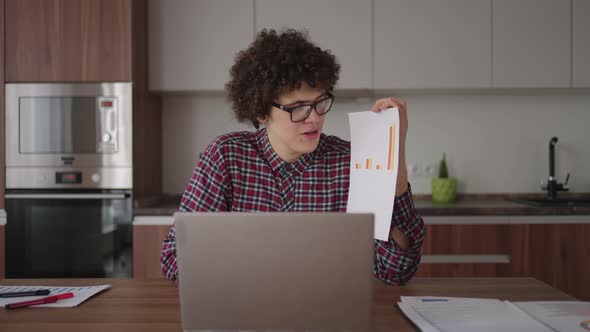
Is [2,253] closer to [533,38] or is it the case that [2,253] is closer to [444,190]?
[444,190]

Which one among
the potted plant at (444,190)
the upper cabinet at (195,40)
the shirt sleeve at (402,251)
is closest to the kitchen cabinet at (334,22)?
the upper cabinet at (195,40)

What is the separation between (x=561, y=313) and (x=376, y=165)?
452 millimetres

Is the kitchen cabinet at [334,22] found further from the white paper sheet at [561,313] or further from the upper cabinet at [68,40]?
the white paper sheet at [561,313]

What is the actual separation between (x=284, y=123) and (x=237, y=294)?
0.63 meters

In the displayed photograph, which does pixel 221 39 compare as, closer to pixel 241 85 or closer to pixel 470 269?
pixel 241 85

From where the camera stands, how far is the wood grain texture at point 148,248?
2377 mm

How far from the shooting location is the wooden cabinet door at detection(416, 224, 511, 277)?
2.34 m

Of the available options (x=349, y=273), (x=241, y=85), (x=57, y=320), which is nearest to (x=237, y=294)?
(x=349, y=273)

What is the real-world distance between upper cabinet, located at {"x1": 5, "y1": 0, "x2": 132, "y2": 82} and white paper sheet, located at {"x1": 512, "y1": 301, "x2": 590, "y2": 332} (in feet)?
7.01

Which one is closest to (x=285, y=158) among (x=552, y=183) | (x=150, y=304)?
(x=150, y=304)

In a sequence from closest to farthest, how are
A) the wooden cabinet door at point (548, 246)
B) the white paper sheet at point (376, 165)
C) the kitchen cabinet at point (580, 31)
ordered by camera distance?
1. the white paper sheet at point (376, 165)
2. the wooden cabinet door at point (548, 246)
3. the kitchen cabinet at point (580, 31)

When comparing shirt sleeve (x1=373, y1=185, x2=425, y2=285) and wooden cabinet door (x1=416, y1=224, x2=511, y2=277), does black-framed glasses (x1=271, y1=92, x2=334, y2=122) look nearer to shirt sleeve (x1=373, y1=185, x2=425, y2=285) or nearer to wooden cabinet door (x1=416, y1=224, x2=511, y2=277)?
shirt sleeve (x1=373, y1=185, x2=425, y2=285)

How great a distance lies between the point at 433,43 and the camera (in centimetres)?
259

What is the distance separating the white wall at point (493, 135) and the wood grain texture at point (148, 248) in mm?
896
